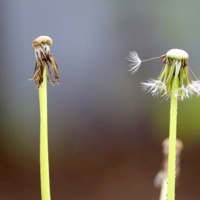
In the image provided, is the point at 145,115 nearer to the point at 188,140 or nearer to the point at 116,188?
the point at 188,140

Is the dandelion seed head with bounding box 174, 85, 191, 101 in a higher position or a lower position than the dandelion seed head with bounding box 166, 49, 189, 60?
lower

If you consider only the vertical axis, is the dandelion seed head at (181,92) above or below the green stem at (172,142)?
above

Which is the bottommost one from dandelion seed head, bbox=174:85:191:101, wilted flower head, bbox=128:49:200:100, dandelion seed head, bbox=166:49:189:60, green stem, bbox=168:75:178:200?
green stem, bbox=168:75:178:200

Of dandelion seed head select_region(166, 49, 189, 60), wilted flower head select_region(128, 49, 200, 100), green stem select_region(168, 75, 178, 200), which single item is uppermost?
dandelion seed head select_region(166, 49, 189, 60)

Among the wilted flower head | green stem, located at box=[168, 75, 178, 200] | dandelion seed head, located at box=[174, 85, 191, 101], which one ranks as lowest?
green stem, located at box=[168, 75, 178, 200]

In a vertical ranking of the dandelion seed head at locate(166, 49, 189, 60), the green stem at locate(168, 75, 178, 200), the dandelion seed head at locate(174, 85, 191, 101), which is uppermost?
the dandelion seed head at locate(166, 49, 189, 60)

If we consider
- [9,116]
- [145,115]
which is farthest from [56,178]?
[145,115]

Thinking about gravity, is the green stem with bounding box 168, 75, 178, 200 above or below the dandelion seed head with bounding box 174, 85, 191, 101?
below

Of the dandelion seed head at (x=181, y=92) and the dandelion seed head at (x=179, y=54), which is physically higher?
the dandelion seed head at (x=179, y=54)

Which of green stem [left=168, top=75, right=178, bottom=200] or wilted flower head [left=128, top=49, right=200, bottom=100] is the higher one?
wilted flower head [left=128, top=49, right=200, bottom=100]

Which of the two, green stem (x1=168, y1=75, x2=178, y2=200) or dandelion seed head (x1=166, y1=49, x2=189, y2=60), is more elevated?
dandelion seed head (x1=166, y1=49, x2=189, y2=60)

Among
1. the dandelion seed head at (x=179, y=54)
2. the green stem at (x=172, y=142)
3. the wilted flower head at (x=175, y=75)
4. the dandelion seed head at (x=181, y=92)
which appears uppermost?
the dandelion seed head at (x=179, y=54)
